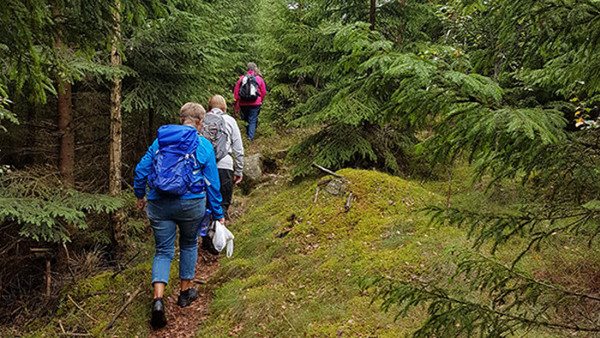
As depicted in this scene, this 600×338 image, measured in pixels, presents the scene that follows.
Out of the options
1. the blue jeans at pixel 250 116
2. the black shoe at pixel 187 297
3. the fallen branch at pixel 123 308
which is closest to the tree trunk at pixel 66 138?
the fallen branch at pixel 123 308

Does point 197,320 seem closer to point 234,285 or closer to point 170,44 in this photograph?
point 234,285

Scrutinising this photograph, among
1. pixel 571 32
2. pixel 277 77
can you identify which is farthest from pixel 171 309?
pixel 277 77

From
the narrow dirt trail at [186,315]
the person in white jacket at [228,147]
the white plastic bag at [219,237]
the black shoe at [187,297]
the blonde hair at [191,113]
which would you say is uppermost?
the blonde hair at [191,113]

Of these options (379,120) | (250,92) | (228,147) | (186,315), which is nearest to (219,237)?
(186,315)

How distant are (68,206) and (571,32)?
6625 mm

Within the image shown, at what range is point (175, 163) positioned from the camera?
5176mm

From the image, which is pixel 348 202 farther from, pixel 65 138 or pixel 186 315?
pixel 65 138

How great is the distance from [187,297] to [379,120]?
374 cm

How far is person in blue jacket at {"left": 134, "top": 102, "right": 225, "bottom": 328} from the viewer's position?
5195 millimetres

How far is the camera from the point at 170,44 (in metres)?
8.70

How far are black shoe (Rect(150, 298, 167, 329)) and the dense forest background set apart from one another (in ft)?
6.32

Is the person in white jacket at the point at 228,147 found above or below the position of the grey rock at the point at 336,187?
above

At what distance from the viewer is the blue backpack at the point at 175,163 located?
5.10 metres

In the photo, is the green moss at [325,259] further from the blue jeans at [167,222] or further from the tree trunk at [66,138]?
the tree trunk at [66,138]
